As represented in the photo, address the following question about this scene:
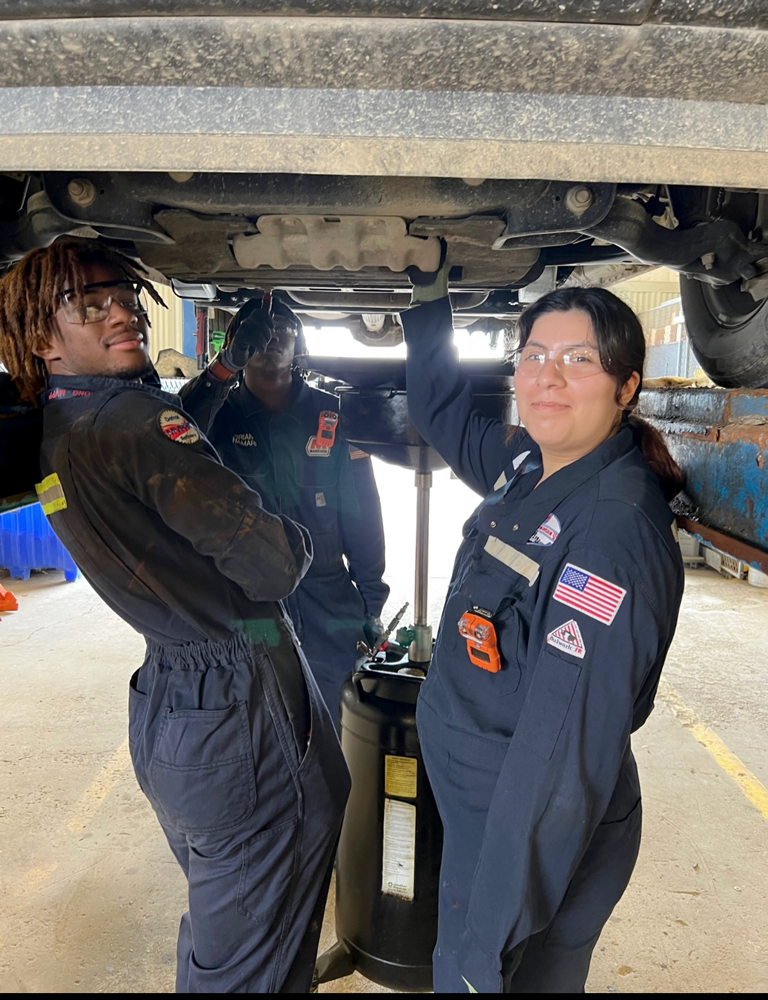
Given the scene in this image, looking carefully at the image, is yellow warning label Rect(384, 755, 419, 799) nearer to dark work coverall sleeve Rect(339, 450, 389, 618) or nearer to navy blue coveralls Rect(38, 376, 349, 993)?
navy blue coveralls Rect(38, 376, 349, 993)

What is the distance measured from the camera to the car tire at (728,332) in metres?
1.30

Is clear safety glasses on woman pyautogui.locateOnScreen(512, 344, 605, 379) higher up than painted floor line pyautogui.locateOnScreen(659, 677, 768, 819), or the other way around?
clear safety glasses on woman pyautogui.locateOnScreen(512, 344, 605, 379)

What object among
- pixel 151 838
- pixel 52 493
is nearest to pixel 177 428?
pixel 52 493

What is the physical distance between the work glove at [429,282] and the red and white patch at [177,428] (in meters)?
0.62

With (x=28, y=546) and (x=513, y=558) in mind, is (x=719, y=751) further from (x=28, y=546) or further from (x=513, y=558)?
(x=28, y=546)

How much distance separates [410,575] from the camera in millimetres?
5168

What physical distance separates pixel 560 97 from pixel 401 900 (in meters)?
1.65

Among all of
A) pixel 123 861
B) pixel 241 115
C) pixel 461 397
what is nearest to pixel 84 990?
pixel 123 861

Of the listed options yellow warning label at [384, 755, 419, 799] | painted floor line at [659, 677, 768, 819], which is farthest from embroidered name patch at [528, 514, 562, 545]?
painted floor line at [659, 677, 768, 819]

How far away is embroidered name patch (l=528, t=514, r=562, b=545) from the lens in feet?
3.46

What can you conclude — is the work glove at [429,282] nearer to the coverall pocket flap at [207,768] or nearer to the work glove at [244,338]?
Answer: the work glove at [244,338]

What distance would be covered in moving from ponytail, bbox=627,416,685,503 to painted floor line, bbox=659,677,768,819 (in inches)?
76.0

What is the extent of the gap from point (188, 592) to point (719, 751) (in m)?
2.51

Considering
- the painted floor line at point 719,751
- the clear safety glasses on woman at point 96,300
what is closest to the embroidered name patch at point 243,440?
the clear safety glasses on woman at point 96,300
